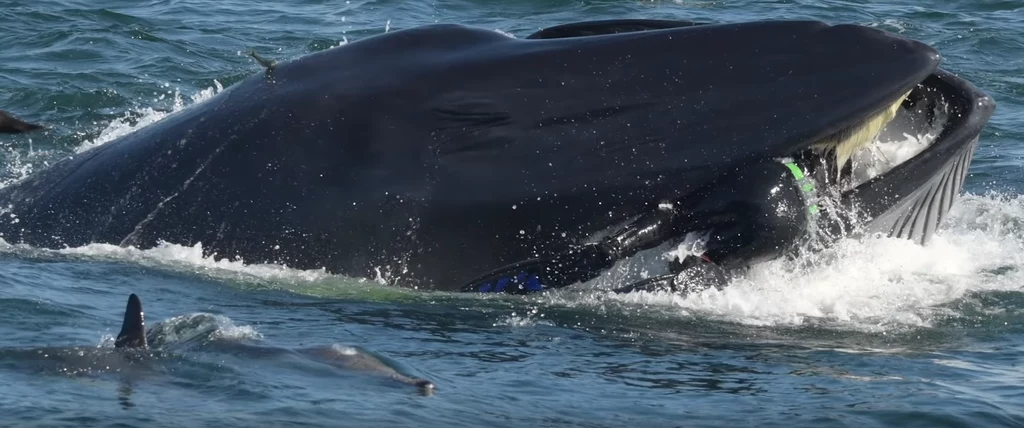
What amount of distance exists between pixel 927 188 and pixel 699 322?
4.91 ft

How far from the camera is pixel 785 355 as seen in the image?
26.0ft

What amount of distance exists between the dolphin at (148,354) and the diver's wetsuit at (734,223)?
1785 millimetres

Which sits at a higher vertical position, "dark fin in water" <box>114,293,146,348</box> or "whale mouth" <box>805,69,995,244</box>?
"whale mouth" <box>805,69,995,244</box>

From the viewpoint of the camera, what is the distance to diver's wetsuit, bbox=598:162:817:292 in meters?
8.13

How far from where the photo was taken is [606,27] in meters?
9.20

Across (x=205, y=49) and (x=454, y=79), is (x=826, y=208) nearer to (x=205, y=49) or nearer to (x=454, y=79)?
(x=454, y=79)

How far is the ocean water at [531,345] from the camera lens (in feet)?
21.8

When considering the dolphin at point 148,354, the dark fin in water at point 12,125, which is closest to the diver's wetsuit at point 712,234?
the dolphin at point 148,354

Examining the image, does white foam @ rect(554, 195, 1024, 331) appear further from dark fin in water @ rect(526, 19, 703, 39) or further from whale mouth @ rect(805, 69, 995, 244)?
dark fin in water @ rect(526, 19, 703, 39)

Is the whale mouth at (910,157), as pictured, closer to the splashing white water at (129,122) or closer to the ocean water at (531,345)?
the ocean water at (531,345)

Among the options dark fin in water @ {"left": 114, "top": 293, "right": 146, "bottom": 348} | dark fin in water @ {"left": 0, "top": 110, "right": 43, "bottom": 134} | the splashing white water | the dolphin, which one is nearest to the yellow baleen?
the dolphin

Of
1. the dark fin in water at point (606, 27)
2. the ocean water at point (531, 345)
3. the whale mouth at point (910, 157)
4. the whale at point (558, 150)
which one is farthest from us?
the dark fin in water at point (606, 27)

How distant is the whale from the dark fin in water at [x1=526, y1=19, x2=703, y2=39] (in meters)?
0.11

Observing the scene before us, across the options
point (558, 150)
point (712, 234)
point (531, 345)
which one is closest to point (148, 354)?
point (531, 345)
